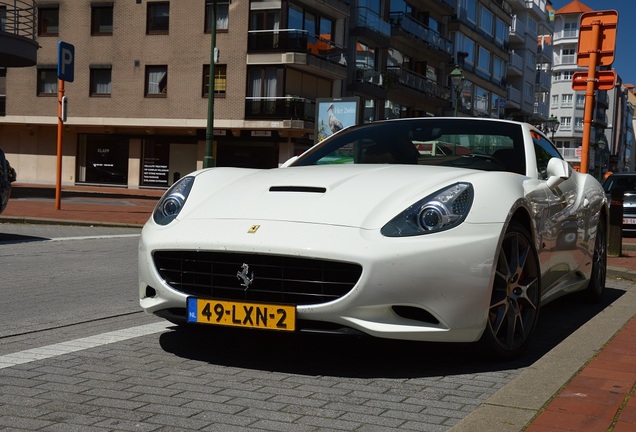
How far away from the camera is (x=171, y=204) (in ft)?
15.2

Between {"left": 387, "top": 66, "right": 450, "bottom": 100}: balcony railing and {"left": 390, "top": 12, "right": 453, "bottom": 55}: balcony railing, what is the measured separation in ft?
7.25

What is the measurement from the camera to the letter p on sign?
1675 cm

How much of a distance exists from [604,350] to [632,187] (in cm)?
1696

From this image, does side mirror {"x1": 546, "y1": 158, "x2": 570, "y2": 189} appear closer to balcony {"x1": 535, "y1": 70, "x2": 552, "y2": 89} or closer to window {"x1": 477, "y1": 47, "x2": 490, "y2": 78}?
window {"x1": 477, "y1": 47, "x2": 490, "y2": 78}

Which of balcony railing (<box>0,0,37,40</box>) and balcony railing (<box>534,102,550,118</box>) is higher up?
balcony railing (<box>534,102,550,118</box>)

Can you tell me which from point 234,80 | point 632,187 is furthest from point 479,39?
point 632,187

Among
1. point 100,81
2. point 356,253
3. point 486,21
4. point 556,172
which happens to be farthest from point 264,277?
point 486,21

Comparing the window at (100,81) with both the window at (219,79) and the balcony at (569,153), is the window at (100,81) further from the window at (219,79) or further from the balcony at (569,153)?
the balcony at (569,153)

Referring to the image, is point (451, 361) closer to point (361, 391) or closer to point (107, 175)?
point (361, 391)

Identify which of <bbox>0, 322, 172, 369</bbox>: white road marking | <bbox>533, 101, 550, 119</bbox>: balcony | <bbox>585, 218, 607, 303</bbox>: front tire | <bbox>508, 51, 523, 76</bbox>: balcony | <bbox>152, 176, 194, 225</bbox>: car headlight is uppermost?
<bbox>508, 51, 523, 76</bbox>: balcony

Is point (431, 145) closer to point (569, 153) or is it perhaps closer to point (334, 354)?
point (334, 354)

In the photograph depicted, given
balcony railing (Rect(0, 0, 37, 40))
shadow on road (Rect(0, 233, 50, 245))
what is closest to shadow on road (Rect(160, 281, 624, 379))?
shadow on road (Rect(0, 233, 50, 245))

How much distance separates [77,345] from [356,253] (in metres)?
1.71

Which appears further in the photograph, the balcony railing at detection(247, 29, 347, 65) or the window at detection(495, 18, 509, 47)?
the window at detection(495, 18, 509, 47)
